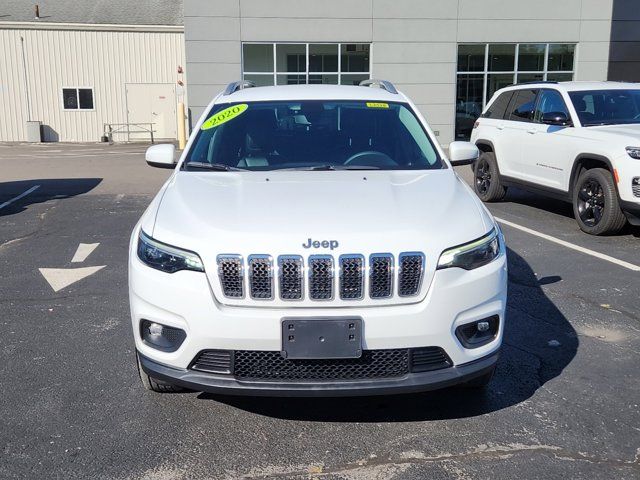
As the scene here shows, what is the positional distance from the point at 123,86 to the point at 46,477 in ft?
87.1

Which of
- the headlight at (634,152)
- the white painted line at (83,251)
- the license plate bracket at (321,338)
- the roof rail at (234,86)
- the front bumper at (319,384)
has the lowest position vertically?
the white painted line at (83,251)

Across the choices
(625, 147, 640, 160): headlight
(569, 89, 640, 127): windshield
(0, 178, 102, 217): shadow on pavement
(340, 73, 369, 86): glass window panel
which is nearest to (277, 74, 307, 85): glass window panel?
(340, 73, 369, 86): glass window panel

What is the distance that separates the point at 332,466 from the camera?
3.16 metres

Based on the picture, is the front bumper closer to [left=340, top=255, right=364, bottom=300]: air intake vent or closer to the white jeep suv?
the white jeep suv

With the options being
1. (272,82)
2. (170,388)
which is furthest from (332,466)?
(272,82)

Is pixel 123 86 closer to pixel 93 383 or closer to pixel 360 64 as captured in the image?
pixel 360 64

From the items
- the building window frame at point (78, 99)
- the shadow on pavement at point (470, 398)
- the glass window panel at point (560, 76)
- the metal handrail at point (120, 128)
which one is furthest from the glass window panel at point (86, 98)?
the shadow on pavement at point (470, 398)

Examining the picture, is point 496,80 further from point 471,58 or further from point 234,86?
point 234,86

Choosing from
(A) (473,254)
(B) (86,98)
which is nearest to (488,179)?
(A) (473,254)

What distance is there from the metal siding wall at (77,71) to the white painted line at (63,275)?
73.9ft

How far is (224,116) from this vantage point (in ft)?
16.0

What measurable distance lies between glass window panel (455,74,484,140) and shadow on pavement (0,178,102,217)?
43.6ft

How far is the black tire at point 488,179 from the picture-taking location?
10.6 m

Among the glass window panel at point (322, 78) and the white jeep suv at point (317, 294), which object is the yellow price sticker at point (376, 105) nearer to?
the white jeep suv at point (317, 294)
